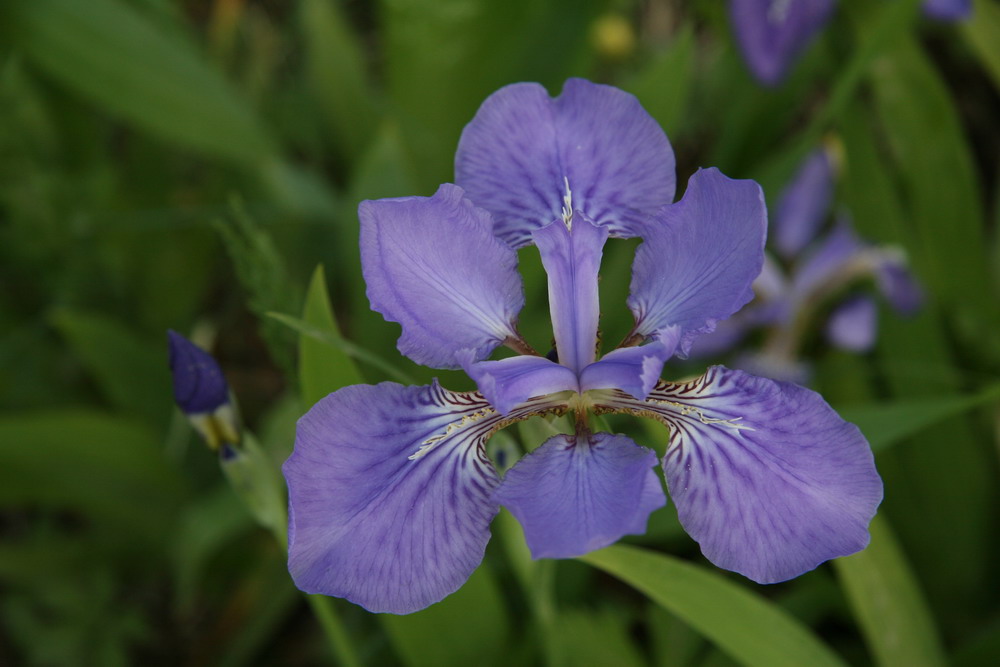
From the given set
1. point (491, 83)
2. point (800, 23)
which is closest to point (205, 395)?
point (491, 83)

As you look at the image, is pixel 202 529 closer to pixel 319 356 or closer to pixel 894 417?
pixel 319 356

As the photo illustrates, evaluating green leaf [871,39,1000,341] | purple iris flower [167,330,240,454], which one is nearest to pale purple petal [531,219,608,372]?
purple iris flower [167,330,240,454]

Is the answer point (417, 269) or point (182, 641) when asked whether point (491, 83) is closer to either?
point (417, 269)

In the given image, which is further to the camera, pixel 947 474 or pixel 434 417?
pixel 947 474

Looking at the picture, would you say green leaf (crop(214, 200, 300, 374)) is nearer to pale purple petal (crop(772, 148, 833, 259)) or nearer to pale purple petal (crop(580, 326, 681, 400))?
pale purple petal (crop(580, 326, 681, 400))

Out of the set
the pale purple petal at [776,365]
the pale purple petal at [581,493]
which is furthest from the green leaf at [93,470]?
the pale purple petal at [776,365]

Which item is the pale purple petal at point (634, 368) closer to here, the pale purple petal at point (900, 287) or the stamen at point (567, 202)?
the stamen at point (567, 202)
